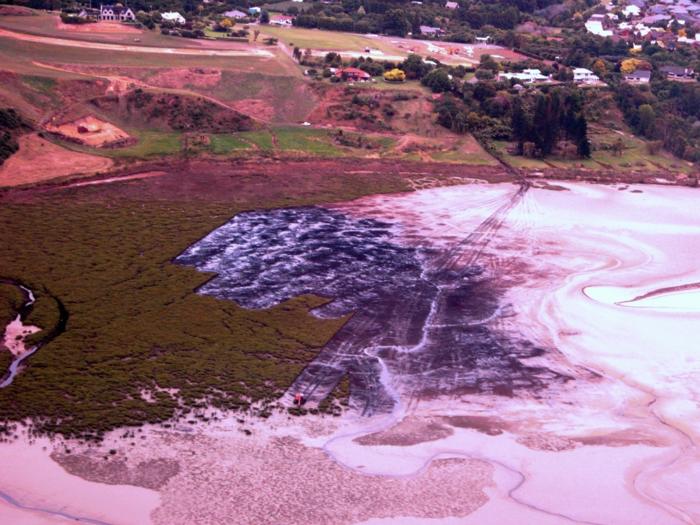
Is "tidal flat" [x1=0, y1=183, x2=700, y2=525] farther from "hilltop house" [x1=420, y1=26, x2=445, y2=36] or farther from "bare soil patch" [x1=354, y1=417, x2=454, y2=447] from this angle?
"hilltop house" [x1=420, y1=26, x2=445, y2=36]

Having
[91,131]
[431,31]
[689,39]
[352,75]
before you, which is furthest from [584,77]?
[91,131]

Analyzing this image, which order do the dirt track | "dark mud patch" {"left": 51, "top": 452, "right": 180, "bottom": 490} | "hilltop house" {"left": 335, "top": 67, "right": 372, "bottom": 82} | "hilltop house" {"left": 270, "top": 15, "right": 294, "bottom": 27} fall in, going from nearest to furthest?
"dark mud patch" {"left": 51, "top": 452, "right": 180, "bottom": 490}
the dirt track
"hilltop house" {"left": 335, "top": 67, "right": 372, "bottom": 82}
"hilltop house" {"left": 270, "top": 15, "right": 294, "bottom": 27}

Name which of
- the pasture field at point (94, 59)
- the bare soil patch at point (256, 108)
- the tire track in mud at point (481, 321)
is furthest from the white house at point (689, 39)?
the bare soil patch at point (256, 108)

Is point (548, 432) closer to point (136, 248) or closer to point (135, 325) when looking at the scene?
point (135, 325)

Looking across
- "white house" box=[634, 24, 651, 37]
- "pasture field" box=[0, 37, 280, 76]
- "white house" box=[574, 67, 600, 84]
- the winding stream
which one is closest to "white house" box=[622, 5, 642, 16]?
"white house" box=[634, 24, 651, 37]

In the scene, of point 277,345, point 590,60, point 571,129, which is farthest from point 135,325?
point 590,60

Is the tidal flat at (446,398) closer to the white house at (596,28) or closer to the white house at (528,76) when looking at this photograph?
the white house at (528,76)
